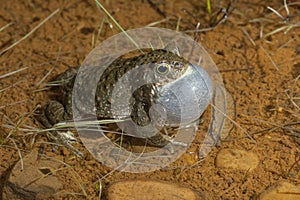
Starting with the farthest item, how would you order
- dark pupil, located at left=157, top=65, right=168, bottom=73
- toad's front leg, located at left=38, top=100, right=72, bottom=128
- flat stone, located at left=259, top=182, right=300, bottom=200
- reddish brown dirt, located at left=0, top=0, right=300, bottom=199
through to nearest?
toad's front leg, located at left=38, top=100, right=72, bottom=128
dark pupil, located at left=157, top=65, right=168, bottom=73
reddish brown dirt, located at left=0, top=0, right=300, bottom=199
flat stone, located at left=259, top=182, right=300, bottom=200

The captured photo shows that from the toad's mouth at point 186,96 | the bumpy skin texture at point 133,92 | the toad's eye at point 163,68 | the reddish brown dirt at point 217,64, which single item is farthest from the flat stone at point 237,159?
the toad's eye at point 163,68

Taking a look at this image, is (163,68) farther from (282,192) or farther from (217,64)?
(282,192)

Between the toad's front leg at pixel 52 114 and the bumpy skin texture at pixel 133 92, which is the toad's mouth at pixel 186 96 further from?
the toad's front leg at pixel 52 114

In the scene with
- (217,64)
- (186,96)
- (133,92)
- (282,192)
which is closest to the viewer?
(282,192)

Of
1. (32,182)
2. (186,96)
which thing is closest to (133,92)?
(186,96)

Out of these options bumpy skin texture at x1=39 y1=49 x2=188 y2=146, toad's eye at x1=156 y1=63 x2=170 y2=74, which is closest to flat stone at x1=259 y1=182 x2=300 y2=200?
bumpy skin texture at x1=39 y1=49 x2=188 y2=146

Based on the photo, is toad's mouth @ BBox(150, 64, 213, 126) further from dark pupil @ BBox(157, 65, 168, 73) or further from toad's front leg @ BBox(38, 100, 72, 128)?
toad's front leg @ BBox(38, 100, 72, 128)
